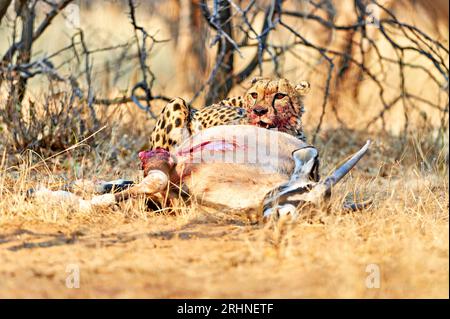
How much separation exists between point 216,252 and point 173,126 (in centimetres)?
157

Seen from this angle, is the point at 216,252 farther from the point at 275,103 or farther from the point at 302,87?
the point at 302,87

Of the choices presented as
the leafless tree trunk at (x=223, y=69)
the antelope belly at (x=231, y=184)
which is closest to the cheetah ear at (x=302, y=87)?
the antelope belly at (x=231, y=184)

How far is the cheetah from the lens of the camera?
4.49 metres

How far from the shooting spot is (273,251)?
3176mm

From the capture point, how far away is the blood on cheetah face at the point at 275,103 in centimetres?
446

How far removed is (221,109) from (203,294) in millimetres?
2106

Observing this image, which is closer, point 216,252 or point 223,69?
point 216,252

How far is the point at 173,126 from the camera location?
182 inches

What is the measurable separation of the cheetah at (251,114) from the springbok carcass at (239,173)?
275 mm

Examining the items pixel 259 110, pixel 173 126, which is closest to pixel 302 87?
pixel 259 110

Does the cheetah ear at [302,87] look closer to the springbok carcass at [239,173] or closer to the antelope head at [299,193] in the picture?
the springbok carcass at [239,173]

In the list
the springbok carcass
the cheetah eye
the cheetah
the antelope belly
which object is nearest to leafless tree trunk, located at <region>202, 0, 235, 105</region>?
the cheetah

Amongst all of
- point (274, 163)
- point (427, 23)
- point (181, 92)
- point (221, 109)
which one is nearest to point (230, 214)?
point (274, 163)

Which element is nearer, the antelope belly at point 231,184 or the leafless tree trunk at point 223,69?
the antelope belly at point 231,184
